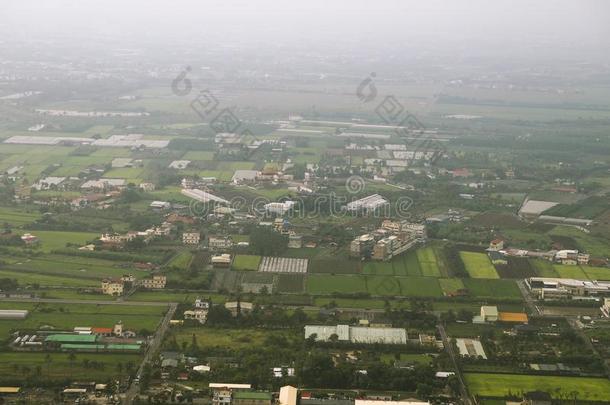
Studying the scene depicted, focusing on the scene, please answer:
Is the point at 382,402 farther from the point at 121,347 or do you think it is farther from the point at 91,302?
the point at 91,302

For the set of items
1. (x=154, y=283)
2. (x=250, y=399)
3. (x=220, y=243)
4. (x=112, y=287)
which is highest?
(x=220, y=243)

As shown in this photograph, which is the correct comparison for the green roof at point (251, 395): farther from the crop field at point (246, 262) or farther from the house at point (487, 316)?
the crop field at point (246, 262)

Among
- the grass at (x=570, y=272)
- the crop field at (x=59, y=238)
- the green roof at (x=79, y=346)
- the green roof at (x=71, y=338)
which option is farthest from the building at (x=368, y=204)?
the green roof at (x=79, y=346)

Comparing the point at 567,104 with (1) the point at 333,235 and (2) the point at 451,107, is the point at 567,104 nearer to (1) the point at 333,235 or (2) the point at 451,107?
(2) the point at 451,107

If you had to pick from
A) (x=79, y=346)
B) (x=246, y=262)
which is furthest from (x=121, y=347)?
(x=246, y=262)

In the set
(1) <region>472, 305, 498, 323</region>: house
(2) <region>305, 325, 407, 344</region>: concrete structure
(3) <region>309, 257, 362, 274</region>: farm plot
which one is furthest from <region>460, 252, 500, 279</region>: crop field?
(2) <region>305, 325, 407, 344</region>: concrete structure

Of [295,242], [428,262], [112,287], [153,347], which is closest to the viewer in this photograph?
[153,347]

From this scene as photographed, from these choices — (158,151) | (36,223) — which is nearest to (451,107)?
(158,151)

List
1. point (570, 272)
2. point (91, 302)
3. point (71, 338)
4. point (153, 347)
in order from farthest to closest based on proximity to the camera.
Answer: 1. point (570, 272)
2. point (91, 302)
3. point (71, 338)
4. point (153, 347)
